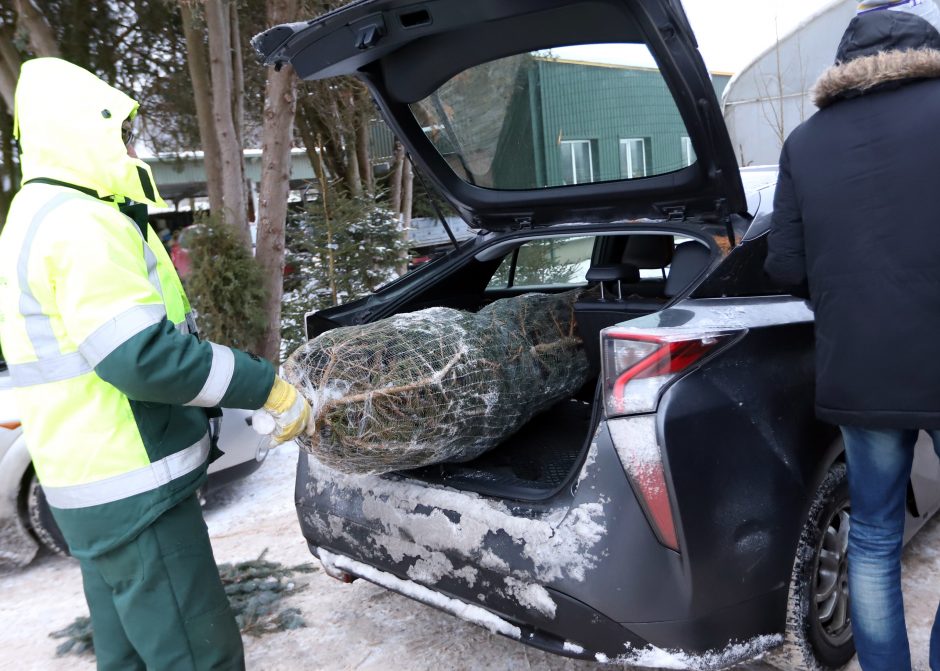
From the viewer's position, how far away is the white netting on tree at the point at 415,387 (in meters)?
2.15

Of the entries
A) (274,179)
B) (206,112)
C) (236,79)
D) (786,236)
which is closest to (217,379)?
(786,236)

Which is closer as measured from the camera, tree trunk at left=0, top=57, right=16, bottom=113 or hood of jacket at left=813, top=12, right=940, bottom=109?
hood of jacket at left=813, top=12, right=940, bottom=109

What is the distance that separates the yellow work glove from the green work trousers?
11.7 inches

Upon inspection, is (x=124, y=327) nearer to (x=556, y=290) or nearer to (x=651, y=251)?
(x=651, y=251)

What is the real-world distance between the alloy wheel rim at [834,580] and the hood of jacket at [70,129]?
7.19ft

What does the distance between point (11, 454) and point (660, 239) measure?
3091mm

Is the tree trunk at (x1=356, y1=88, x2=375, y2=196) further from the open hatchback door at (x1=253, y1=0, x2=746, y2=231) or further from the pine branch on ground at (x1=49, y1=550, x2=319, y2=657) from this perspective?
the pine branch on ground at (x1=49, y1=550, x2=319, y2=657)

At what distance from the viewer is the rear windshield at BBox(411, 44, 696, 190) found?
2609mm

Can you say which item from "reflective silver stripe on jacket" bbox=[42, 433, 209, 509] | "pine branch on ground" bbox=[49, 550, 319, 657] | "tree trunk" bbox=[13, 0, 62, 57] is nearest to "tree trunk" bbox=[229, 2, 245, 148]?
"tree trunk" bbox=[13, 0, 62, 57]

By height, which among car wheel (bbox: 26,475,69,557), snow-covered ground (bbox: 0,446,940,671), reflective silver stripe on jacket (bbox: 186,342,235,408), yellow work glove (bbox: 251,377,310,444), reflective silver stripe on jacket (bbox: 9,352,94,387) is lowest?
snow-covered ground (bbox: 0,446,940,671)

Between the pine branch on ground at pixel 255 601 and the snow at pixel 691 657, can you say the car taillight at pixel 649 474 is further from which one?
the pine branch on ground at pixel 255 601

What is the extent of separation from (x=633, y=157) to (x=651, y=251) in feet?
2.14

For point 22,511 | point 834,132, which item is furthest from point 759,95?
point 22,511

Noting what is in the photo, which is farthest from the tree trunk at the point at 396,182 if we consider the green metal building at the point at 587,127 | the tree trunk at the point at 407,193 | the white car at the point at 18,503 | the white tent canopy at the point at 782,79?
the green metal building at the point at 587,127
